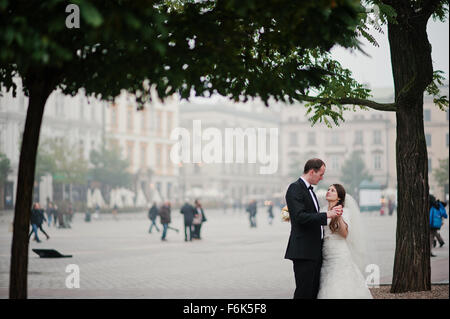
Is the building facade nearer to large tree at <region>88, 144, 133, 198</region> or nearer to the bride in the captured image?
large tree at <region>88, 144, 133, 198</region>

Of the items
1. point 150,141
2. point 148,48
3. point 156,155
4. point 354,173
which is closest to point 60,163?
point 150,141

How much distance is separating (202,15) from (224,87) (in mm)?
952

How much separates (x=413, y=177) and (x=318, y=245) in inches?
129

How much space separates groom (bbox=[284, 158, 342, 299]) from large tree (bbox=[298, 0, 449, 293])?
9.48 feet

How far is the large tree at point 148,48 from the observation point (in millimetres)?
4574

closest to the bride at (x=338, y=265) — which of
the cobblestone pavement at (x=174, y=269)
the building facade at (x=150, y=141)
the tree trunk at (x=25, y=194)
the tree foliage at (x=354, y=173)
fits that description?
the tree trunk at (x=25, y=194)

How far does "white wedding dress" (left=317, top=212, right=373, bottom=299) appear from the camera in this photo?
696 cm

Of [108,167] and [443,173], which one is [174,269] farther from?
[443,173]

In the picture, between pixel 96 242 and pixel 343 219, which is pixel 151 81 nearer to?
pixel 343 219

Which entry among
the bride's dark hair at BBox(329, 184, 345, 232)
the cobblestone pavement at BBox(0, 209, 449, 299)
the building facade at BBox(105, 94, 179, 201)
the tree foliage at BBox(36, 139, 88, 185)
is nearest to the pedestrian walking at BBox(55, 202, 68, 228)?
the cobblestone pavement at BBox(0, 209, 449, 299)

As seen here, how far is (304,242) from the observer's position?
6848mm

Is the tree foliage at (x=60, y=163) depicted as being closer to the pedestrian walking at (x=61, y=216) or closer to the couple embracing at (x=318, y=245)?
the pedestrian walking at (x=61, y=216)

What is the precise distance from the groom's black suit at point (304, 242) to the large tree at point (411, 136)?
9.76 ft
